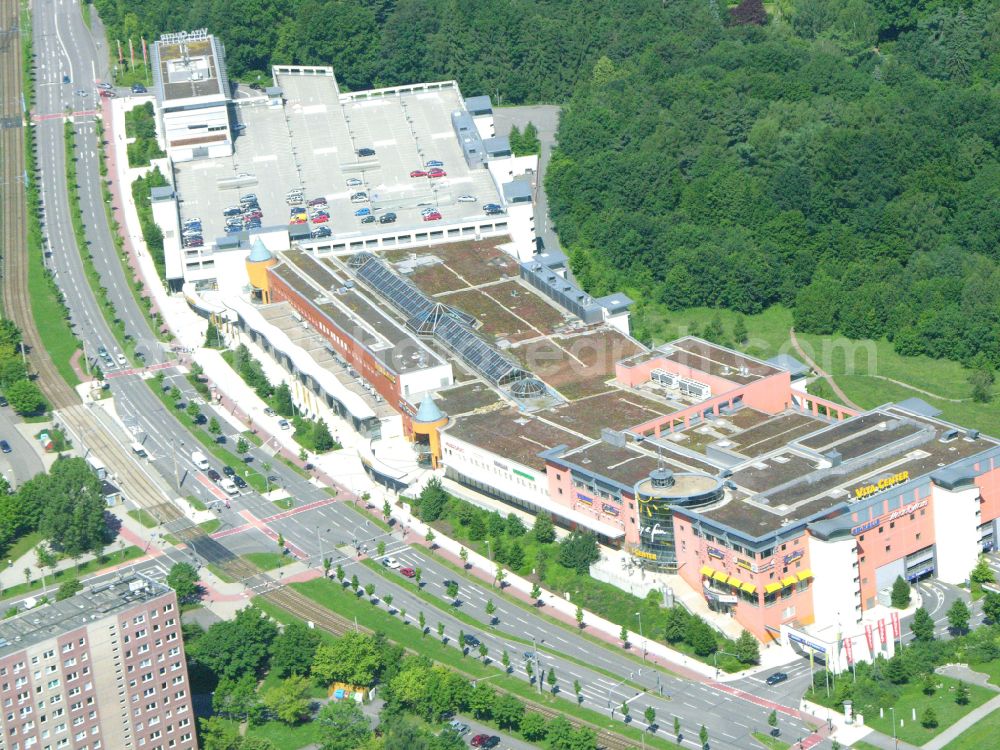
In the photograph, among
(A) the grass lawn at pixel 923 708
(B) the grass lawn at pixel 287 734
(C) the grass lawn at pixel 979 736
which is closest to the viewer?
(C) the grass lawn at pixel 979 736

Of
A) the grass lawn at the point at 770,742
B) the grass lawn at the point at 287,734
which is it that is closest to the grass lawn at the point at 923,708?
the grass lawn at the point at 770,742

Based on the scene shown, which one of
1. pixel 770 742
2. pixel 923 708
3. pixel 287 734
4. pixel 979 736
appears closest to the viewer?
pixel 979 736

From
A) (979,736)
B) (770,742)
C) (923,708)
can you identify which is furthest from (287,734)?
(979,736)

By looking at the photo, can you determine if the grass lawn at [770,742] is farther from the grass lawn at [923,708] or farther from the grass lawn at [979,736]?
the grass lawn at [979,736]

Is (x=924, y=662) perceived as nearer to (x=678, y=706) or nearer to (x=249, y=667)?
(x=678, y=706)

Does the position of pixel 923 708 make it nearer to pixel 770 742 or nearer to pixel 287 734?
pixel 770 742

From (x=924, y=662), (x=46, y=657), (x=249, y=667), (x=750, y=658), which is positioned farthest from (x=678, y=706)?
(x=46, y=657)
